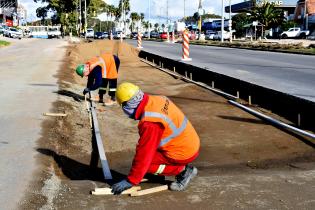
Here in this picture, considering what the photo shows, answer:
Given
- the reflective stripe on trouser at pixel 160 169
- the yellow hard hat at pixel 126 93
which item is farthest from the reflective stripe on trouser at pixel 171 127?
the reflective stripe on trouser at pixel 160 169

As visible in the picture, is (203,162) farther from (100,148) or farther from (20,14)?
(20,14)

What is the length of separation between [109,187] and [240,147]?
333 cm

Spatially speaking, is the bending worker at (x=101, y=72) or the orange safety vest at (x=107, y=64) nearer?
the bending worker at (x=101, y=72)

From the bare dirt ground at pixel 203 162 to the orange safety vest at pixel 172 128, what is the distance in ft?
1.66

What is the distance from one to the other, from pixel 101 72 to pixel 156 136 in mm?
6498

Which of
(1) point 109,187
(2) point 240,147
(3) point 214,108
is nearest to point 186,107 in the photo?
(3) point 214,108

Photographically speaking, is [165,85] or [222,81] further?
[165,85]

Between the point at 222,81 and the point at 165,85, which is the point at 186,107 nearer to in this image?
the point at 222,81

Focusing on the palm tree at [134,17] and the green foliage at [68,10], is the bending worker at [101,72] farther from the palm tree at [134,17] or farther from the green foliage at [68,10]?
the palm tree at [134,17]

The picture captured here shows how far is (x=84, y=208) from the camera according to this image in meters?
4.53

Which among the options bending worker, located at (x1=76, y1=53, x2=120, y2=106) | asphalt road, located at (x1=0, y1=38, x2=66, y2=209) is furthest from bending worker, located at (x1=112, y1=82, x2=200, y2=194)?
bending worker, located at (x1=76, y1=53, x2=120, y2=106)

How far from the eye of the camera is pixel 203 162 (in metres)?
7.01

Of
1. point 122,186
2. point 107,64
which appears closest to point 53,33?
point 107,64

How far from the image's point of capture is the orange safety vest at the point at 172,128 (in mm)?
4332
